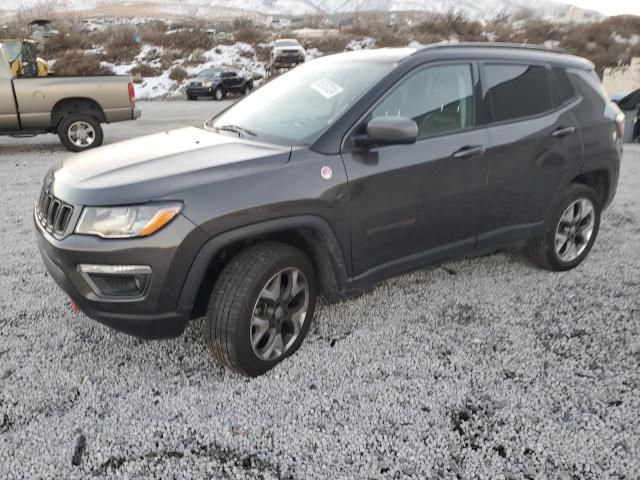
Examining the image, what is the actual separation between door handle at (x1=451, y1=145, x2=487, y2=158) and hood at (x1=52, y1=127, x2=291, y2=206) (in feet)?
3.66

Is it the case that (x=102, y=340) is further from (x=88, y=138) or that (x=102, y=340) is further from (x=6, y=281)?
(x=88, y=138)

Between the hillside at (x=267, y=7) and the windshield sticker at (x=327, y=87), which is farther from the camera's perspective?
the hillside at (x=267, y=7)

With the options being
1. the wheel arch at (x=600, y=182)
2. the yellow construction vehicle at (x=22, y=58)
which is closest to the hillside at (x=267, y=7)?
the yellow construction vehicle at (x=22, y=58)

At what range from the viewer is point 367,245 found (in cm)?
304

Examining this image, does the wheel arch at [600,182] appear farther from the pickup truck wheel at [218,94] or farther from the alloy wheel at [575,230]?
the pickup truck wheel at [218,94]

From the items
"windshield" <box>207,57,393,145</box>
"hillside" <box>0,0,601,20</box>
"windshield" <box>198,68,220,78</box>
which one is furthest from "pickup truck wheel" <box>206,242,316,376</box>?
"hillside" <box>0,0,601,20</box>

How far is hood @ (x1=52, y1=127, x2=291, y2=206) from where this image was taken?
2494 millimetres

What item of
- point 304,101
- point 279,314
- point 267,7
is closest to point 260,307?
point 279,314

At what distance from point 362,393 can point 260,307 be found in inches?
27.1

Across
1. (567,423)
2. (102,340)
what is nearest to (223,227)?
(102,340)

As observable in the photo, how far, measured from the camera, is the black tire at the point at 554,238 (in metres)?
4.02

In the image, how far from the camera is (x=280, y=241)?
2.94 metres

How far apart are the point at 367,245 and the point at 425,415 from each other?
965 mm

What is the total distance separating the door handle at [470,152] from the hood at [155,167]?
112cm
